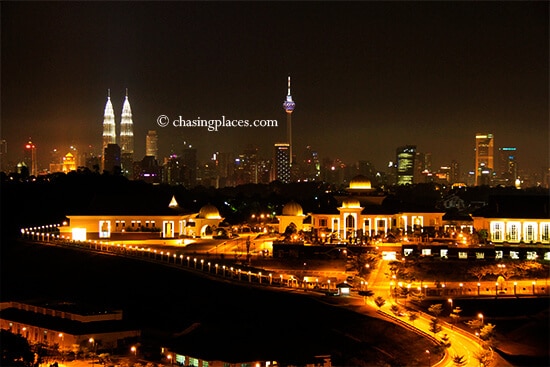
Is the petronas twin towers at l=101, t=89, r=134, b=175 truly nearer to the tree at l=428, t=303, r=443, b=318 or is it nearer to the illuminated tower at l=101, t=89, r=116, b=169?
the illuminated tower at l=101, t=89, r=116, b=169

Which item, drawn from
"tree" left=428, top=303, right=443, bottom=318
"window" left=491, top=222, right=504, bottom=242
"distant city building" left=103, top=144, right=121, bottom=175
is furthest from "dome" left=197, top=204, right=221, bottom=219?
"distant city building" left=103, top=144, right=121, bottom=175

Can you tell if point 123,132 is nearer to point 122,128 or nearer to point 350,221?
point 122,128

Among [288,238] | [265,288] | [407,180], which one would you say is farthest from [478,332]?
[407,180]

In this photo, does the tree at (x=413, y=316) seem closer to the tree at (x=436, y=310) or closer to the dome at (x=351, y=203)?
the tree at (x=436, y=310)

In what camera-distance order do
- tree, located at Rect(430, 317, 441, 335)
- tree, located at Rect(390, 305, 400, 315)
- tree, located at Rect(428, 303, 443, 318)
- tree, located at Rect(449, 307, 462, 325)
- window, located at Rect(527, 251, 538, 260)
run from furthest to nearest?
1. window, located at Rect(527, 251, 538, 260)
2. tree, located at Rect(390, 305, 400, 315)
3. tree, located at Rect(428, 303, 443, 318)
4. tree, located at Rect(449, 307, 462, 325)
5. tree, located at Rect(430, 317, 441, 335)

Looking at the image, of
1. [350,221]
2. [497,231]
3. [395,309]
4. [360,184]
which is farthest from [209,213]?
[395,309]

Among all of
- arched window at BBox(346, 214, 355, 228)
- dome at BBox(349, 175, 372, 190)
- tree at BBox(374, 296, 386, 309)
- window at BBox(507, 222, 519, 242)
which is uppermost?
dome at BBox(349, 175, 372, 190)

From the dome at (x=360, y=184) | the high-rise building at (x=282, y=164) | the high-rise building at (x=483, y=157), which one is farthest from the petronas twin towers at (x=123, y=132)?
the dome at (x=360, y=184)
